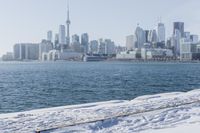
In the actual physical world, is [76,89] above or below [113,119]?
below

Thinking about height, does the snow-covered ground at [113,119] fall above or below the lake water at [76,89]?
above

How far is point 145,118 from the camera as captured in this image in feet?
37.7

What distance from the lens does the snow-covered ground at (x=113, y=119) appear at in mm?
10087

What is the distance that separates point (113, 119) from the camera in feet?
36.7

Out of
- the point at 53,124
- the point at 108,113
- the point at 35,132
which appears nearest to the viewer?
the point at 35,132

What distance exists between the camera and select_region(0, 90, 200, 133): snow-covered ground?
397 inches

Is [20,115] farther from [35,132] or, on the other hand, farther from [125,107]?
[125,107]

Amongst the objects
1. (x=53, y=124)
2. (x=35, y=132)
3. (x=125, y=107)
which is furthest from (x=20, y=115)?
(x=125, y=107)

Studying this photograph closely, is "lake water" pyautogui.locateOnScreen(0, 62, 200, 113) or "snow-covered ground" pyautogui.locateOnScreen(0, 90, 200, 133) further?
"lake water" pyautogui.locateOnScreen(0, 62, 200, 113)

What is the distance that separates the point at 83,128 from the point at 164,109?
4.10 meters

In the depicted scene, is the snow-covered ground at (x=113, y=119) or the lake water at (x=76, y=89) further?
the lake water at (x=76, y=89)

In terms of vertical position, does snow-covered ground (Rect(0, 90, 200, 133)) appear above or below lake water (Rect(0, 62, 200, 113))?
above

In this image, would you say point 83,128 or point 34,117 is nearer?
point 83,128

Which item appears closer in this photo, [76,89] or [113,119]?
[113,119]
